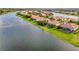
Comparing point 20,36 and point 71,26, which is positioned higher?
point 71,26

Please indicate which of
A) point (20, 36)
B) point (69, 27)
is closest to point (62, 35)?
point (69, 27)

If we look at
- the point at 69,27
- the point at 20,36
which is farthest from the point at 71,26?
the point at 20,36

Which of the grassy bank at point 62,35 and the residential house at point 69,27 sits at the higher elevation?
the residential house at point 69,27

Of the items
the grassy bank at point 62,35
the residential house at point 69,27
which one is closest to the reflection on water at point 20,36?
the grassy bank at point 62,35

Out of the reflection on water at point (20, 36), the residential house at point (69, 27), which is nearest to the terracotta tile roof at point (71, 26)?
the residential house at point (69, 27)

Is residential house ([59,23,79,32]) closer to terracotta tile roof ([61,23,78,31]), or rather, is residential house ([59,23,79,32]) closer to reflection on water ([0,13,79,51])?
terracotta tile roof ([61,23,78,31])

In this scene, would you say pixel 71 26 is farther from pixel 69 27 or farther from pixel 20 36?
pixel 20 36

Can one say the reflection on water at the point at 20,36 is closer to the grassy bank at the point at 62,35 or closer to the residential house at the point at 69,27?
the grassy bank at the point at 62,35
